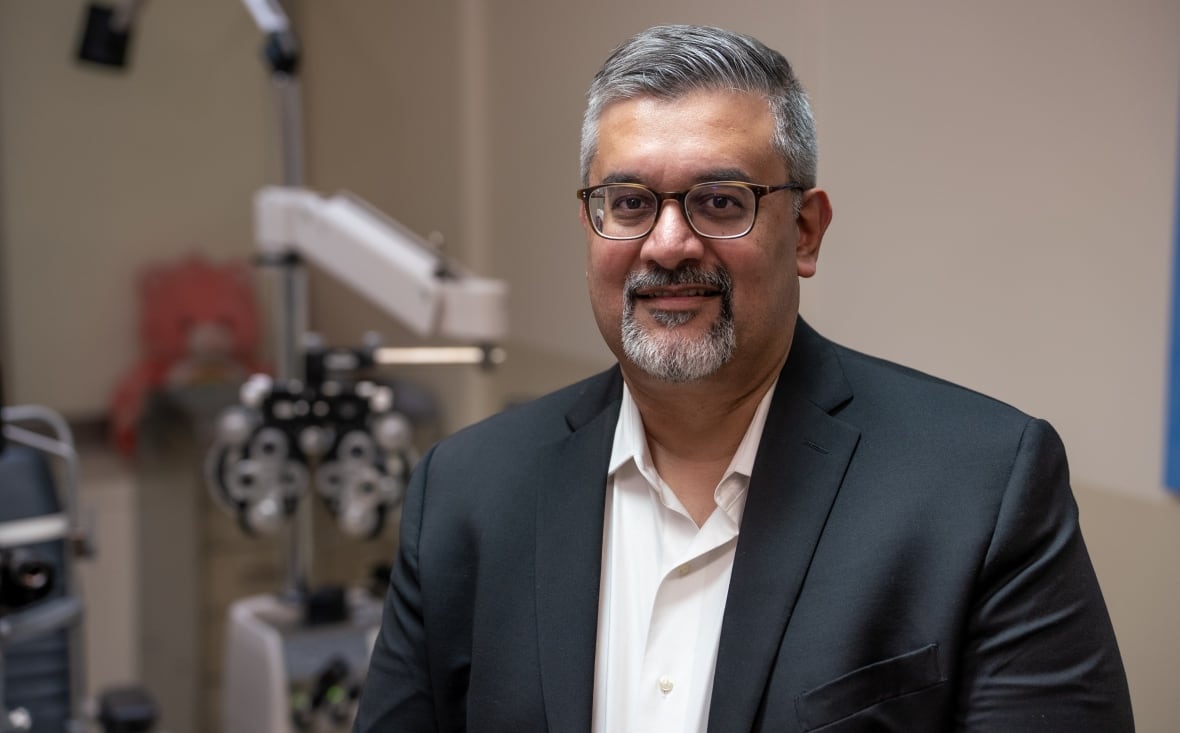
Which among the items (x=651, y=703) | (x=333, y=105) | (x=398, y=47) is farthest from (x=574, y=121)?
(x=651, y=703)

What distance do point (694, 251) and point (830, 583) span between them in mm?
319

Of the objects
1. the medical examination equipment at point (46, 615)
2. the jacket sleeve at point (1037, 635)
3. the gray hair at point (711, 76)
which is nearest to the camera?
the jacket sleeve at point (1037, 635)

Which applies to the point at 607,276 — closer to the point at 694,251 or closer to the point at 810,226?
the point at 694,251

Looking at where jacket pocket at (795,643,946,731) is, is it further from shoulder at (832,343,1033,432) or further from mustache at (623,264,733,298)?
mustache at (623,264,733,298)

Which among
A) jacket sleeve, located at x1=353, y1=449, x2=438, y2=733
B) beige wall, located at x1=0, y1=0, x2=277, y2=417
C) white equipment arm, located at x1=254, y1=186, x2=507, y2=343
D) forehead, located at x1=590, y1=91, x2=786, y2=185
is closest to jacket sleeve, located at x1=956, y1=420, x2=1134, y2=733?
forehead, located at x1=590, y1=91, x2=786, y2=185

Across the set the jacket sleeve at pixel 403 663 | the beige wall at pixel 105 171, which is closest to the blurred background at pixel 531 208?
the beige wall at pixel 105 171

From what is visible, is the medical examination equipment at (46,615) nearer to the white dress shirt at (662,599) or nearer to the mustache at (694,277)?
the white dress shirt at (662,599)

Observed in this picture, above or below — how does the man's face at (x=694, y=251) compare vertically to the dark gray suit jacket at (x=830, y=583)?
above

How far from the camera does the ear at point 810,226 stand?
1212mm

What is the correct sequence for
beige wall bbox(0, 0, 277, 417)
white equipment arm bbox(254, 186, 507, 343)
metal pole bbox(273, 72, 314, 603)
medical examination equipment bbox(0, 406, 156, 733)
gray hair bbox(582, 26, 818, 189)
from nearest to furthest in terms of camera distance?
gray hair bbox(582, 26, 818, 189)
medical examination equipment bbox(0, 406, 156, 733)
white equipment arm bbox(254, 186, 507, 343)
metal pole bbox(273, 72, 314, 603)
beige wall bbox(0, 0, 277, 417)

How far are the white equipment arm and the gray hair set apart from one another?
1116mm

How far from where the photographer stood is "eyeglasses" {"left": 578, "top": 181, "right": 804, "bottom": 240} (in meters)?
1.13

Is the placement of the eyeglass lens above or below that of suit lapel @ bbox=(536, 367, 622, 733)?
above

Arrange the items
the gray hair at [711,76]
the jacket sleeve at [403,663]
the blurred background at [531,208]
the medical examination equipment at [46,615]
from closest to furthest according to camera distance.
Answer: the gray hair at [711,76]
the jacket sleeve at [403,663]
the blurred background at [531,208]
the medical examination equipment at [46,615]
